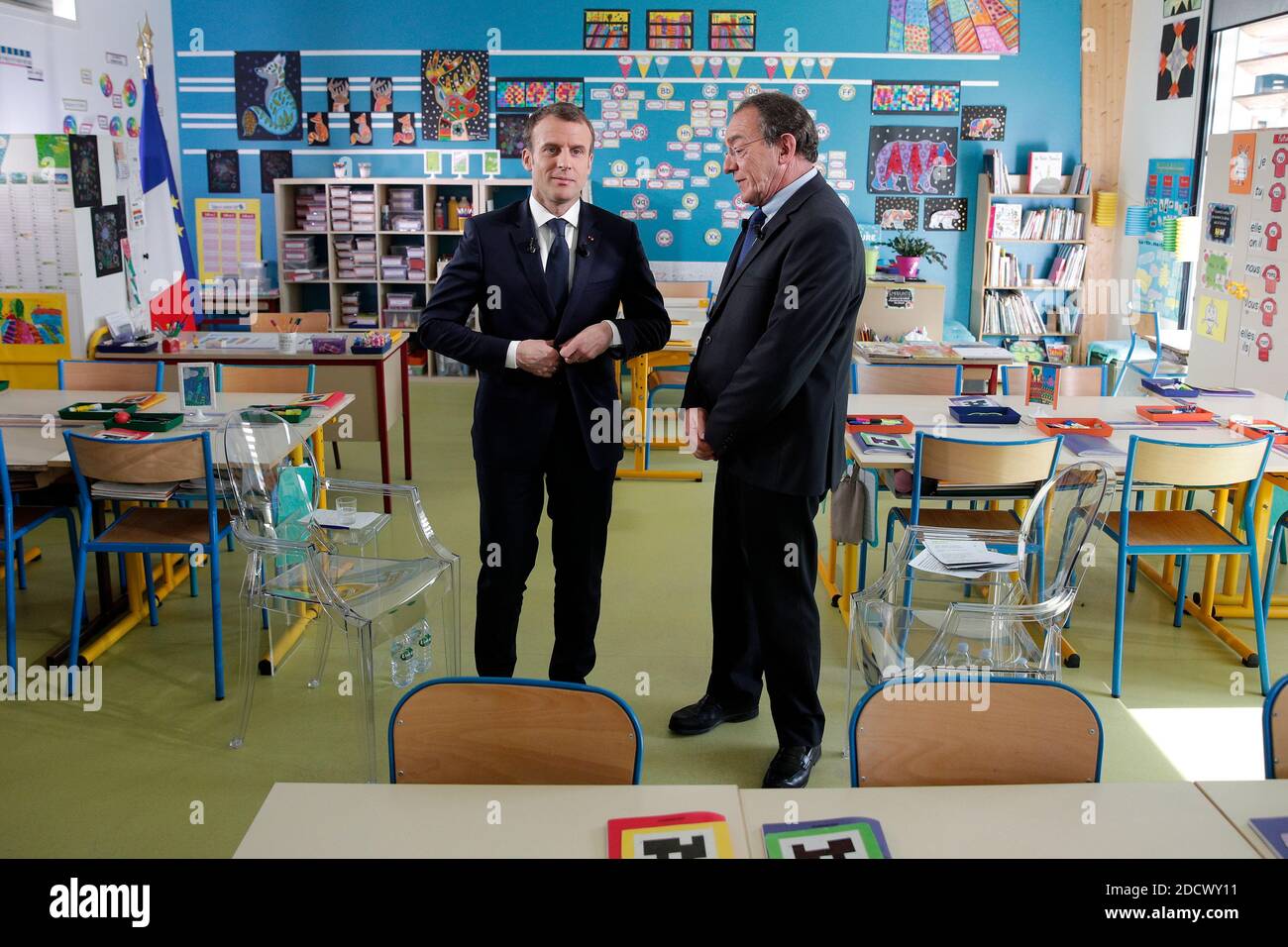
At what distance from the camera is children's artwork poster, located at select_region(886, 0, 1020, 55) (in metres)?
8.70

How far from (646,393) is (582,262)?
327 cm

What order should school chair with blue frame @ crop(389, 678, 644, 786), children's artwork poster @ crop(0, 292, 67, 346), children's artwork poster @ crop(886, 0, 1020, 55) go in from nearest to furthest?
school chair with blue frame @ crop(389, 678, 644, 786) < children's artwork poster @ crop(0, 292, 67, 346) < children's artwork poster @ crop(886, 0, 1020, 55)

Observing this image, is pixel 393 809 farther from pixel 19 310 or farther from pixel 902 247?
Result: pixel 902 247

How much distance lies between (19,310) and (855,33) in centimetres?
621

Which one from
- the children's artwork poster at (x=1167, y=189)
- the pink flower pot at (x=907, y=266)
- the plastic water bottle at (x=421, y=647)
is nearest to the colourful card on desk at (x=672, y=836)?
the plastic water bottle at (x=421, y=647)

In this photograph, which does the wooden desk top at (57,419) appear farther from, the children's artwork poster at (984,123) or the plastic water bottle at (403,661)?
the children's artwork poster at (984,123)

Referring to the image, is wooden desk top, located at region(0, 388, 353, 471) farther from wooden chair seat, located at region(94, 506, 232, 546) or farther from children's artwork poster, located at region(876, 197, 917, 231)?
children's artwork poster, located at region(876, 197, 917, 231)

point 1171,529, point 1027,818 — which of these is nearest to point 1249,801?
point 1027,818

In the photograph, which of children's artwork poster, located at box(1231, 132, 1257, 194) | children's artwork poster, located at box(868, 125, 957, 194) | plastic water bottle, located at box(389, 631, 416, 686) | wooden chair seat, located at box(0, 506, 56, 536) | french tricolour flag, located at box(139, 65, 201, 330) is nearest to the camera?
plastic water bottle, located at box(389, 631, 416, 686)

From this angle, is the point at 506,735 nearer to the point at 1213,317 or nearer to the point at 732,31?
the point at 1213,317

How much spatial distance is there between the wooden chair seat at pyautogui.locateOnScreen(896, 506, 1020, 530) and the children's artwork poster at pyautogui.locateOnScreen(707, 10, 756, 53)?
5778mm

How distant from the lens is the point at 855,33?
8781 millimetres

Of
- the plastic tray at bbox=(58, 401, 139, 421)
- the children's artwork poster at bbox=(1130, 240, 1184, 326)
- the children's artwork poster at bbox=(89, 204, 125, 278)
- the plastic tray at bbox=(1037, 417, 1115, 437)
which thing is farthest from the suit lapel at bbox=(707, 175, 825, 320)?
the children's artwork poster at bbox=(1130, 240, 1184, 326)

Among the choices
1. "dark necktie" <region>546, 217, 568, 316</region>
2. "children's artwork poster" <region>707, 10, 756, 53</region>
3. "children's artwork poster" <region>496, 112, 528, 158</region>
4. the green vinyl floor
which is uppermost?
"children's artwork poster" <region>707, 10, 756, 53</region>
